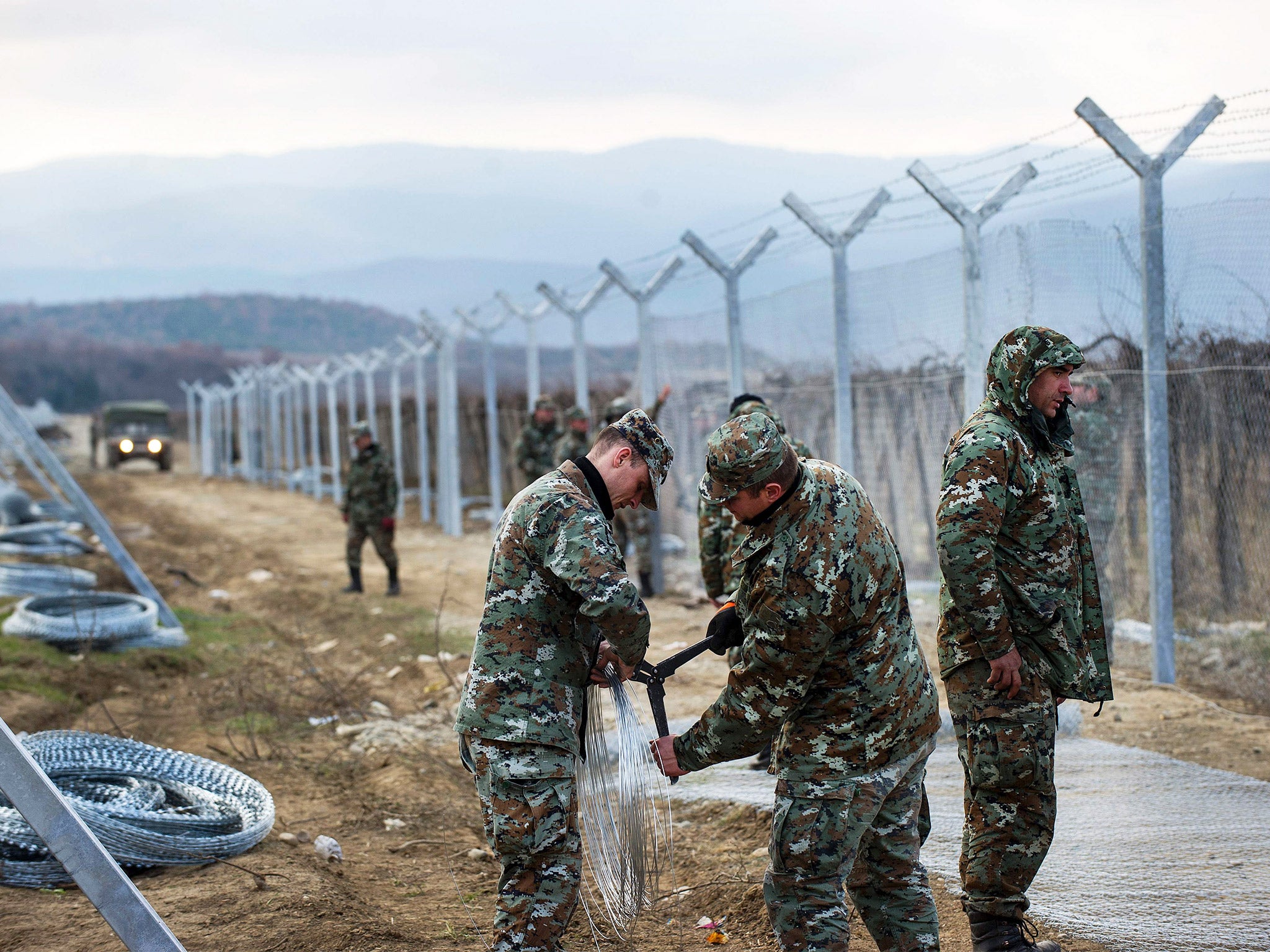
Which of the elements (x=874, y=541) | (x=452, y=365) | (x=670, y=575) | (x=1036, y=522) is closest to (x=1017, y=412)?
(x=1036, y=522)

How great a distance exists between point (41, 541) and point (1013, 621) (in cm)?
1283

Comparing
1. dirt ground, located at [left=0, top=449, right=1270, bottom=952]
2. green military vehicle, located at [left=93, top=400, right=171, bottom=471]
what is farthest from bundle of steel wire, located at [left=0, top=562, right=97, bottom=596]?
green military vehicle, located at [left=93, top=400, right=171, bottom=471]

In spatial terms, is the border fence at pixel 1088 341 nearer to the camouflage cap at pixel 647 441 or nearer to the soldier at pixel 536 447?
the soldier at pixel 536 447

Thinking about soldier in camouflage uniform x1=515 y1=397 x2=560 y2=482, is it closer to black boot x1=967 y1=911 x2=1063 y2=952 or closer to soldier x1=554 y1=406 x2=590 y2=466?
soldier x1=554 y1=406 x2=590 y2=466

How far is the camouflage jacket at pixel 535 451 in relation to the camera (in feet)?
36.8

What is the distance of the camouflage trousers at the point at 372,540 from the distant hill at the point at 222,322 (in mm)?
116294

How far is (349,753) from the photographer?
6535mm

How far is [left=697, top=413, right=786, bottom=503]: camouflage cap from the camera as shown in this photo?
108 inches

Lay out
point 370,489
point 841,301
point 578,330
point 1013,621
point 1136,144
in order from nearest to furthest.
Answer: point 1013,621
point 1136,144
point 841,301
point 370,489
point 578,330

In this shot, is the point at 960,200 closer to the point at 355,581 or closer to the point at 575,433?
the point at 575,433

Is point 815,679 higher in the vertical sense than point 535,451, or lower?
lower

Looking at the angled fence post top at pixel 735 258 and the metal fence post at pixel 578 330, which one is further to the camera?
the metal fence post at pixel 578 330

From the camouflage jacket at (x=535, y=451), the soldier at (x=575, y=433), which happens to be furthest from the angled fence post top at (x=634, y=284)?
the camouflage jacket at (x=535, y=451)


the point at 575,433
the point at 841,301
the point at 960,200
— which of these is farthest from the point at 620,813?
the point at 575,433
